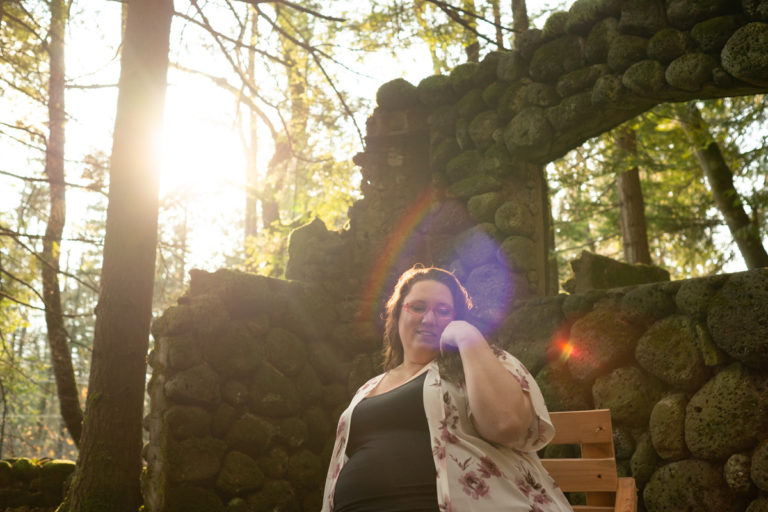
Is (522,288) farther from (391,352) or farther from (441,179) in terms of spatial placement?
(391,352)

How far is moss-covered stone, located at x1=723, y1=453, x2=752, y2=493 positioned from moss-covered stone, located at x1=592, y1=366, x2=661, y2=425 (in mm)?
474

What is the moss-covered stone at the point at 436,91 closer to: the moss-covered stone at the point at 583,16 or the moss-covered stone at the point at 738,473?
the moss-covered stone at the point at 583,16

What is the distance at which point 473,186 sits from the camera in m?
4.62

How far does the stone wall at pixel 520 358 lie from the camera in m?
2.92

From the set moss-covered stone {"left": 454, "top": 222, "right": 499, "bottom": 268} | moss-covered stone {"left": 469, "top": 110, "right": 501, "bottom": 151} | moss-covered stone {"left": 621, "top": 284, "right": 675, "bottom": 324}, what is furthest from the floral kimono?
moss-covered stone {"left": 469, "top": 110, "right": 501, "bottom": 151}

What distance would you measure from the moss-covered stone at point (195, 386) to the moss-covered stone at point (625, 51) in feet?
10.1

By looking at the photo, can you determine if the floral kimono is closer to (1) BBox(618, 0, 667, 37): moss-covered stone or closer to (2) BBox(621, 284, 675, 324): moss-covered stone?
(2) BBox(621, 284, 675, 324): moss-covered stone

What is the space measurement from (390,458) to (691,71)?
8.95 feet

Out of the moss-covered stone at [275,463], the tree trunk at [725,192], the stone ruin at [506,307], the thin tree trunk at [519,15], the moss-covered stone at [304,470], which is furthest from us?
the thin tree trunk at [519,15]

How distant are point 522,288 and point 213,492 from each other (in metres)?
2.33

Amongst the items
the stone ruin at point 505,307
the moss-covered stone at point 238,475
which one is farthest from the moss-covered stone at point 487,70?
the moss-covered stone at point 238,475

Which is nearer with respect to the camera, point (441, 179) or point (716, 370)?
point (716, 370)

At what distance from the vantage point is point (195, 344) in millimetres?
3994

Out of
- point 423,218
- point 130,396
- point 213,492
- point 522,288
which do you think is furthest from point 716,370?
point 130,396
